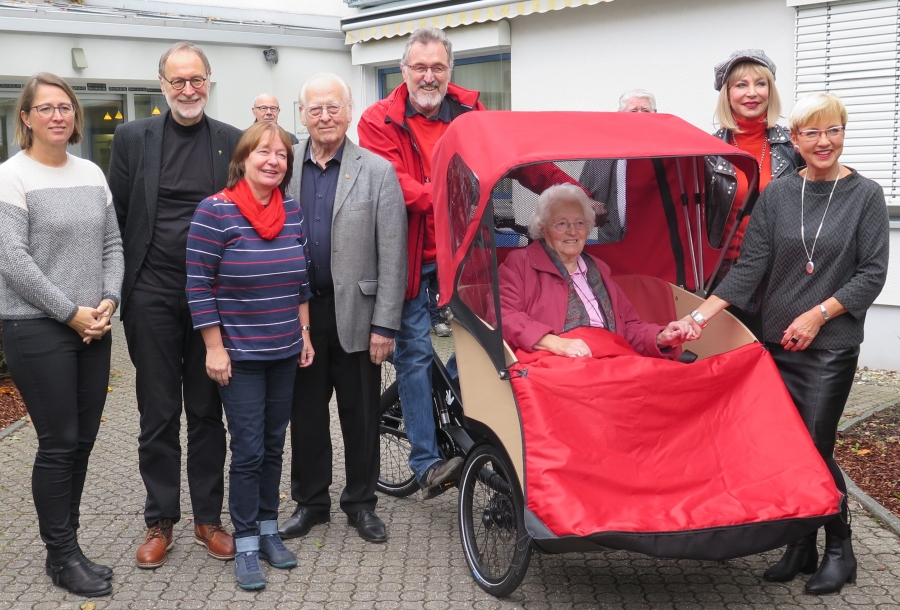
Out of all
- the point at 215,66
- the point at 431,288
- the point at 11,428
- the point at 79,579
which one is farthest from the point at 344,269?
the point at 215,66

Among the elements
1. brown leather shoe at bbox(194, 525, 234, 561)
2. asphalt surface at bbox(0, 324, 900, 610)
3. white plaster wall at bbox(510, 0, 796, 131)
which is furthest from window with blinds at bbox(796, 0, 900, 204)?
brown leather shoe at bbox(194, 525, 234, 561)

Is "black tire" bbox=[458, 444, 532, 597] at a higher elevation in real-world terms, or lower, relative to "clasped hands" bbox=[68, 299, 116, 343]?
lower

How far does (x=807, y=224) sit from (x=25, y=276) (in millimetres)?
3264

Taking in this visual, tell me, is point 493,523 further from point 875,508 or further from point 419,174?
point 875,508

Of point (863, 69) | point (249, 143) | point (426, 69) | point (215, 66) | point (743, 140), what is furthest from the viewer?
point (215, 66)

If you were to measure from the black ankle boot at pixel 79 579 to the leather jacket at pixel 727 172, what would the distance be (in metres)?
3.29

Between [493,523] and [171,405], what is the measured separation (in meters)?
1.61

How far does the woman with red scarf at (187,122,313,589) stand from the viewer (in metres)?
4.33

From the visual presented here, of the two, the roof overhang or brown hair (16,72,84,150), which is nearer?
Answer: brown hair (16,72,84,150)

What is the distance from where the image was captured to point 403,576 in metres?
4.61

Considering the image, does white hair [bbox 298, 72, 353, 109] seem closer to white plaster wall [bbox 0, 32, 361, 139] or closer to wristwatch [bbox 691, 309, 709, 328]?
wristwatch [bbox 691, 309, 709, 328]

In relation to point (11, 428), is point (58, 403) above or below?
above

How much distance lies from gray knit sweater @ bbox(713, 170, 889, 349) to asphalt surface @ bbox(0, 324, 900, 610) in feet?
3.63

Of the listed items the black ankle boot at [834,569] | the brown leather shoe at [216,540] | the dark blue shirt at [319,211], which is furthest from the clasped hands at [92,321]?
the black ankle boot at [834,569]
